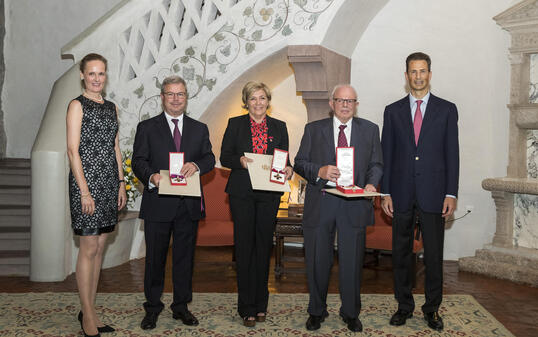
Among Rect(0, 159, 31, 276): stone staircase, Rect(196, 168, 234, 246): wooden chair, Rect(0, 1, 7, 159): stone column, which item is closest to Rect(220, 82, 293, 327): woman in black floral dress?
Rect(196, 168, 234, 246): wooden chair

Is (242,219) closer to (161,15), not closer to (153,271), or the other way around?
(153,271)

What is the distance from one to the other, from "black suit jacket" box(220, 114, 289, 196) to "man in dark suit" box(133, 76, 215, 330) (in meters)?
0.17

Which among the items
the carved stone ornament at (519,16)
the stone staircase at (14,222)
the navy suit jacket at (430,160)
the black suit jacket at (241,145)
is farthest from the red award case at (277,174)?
the carved stone ornament at (519,16)

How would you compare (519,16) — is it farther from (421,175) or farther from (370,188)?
(370,188)

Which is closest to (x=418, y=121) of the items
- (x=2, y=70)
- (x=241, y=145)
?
(x=241, y=145)

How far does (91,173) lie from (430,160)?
7.20 ft

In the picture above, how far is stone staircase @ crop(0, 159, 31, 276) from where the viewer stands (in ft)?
16.8

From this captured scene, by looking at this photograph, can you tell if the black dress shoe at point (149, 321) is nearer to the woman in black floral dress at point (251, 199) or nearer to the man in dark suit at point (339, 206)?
the woman in black floral dress at point (251, 199)

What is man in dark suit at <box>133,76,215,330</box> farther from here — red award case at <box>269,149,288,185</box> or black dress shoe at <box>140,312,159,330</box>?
red award case at <box>269,149,288,185</box>

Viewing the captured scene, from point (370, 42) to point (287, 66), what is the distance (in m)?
0.99

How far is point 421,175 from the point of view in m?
3.62

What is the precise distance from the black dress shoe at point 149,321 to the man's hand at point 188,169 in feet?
3.23

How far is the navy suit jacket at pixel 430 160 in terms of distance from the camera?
11.9 ft

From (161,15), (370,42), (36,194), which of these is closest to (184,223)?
(36,194)
